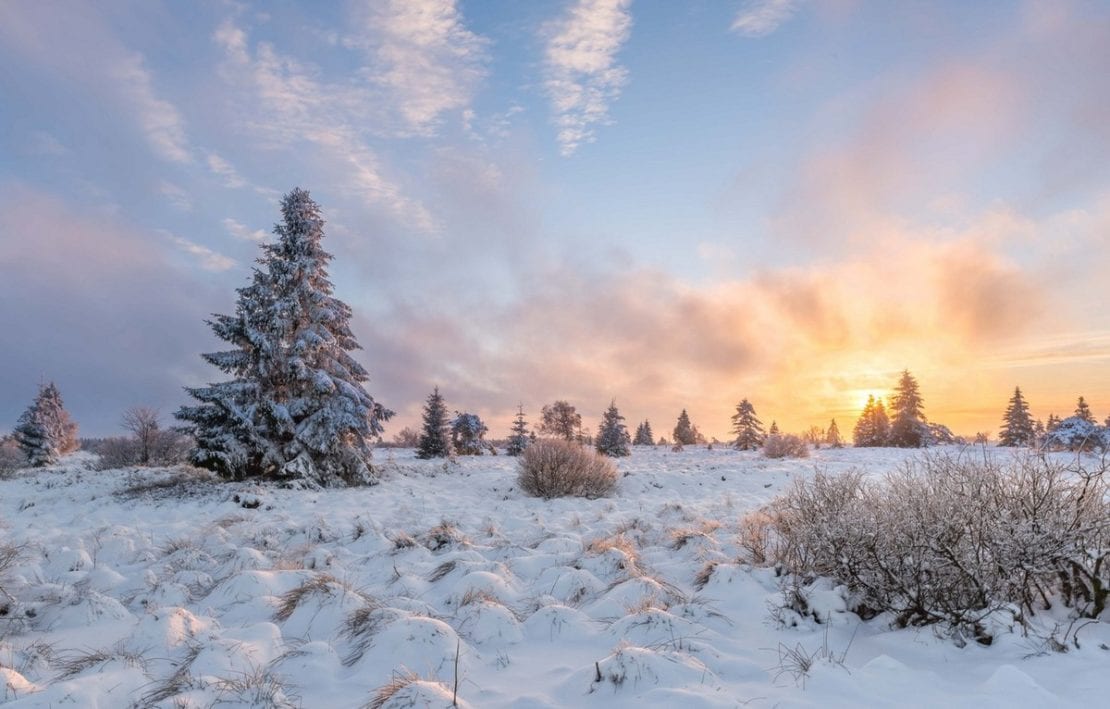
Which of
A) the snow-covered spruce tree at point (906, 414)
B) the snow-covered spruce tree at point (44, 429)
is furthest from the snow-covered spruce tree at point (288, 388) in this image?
the snow-covered spruce tree at point (906, 414)

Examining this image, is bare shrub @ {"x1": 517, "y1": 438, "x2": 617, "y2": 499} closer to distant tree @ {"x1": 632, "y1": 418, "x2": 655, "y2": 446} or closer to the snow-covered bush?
the snow-covered bush

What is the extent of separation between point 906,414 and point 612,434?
1892 cm

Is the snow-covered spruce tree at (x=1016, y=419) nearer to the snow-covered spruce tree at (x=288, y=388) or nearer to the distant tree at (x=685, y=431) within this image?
the distant tree at (x=685, y=431)

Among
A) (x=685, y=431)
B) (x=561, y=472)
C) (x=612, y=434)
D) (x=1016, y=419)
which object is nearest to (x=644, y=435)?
(x=685, y=431)

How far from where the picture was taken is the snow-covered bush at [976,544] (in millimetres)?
3775

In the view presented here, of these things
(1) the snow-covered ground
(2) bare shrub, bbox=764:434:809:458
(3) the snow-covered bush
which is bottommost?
(1) the snow-covered ground

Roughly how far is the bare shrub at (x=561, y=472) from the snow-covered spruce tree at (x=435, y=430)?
17.4m

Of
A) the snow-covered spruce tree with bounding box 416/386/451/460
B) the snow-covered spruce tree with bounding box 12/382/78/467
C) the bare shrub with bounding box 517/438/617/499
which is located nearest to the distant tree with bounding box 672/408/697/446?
the snow-covered spruce tree with bounding box 416/386/451/460

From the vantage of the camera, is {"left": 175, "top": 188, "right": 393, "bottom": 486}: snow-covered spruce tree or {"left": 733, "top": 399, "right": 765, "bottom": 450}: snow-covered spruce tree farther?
{"left": 733, "top": 399, "right": 765, "bottom": 450}: snow-covered spruce tree

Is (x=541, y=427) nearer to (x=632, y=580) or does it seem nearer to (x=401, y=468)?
(x=401, y=468)

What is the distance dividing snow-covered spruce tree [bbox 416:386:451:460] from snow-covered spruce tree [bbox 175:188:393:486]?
1371cm

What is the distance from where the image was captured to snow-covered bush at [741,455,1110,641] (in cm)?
378

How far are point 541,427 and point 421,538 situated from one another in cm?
3530

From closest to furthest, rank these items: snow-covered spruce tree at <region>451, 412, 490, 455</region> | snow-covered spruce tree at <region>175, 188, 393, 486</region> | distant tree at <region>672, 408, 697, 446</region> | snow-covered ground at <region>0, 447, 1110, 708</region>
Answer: snow-covered ground at <region>0, 447, 1110, 708</region> → snow-covered spruce tree at <region>175, 188, 393, 486</region> → snow-covered spruce tree at <region>451, 412, 490, 455</region> → distant tree at <region>672, 408, 697, 446</region>
